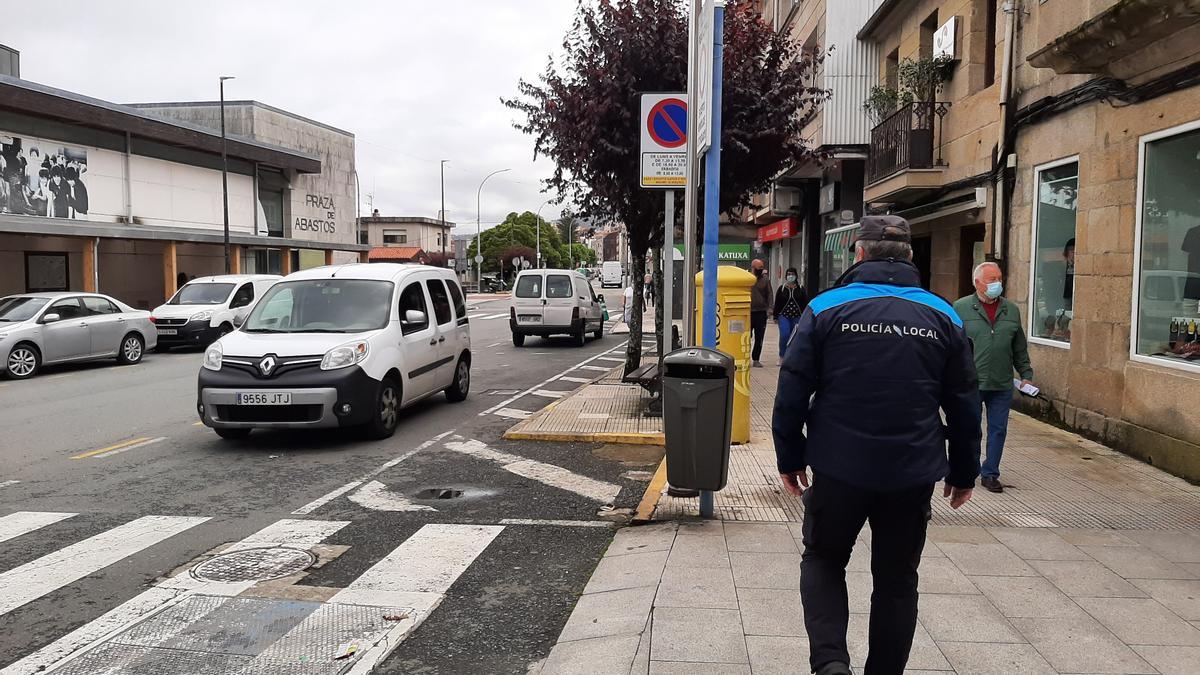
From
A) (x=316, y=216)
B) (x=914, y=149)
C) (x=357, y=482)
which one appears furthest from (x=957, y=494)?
(x=316, y=216)

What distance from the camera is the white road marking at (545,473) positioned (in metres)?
7.04

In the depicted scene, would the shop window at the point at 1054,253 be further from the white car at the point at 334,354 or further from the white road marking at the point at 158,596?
the white road marking at the point at 158,596

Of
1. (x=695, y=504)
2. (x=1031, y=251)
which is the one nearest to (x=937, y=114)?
(x=1031, y=251)

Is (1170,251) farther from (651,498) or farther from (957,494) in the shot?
(957,494)

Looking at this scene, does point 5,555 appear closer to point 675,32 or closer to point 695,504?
point 695,504

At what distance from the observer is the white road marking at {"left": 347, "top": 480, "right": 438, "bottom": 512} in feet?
21.3

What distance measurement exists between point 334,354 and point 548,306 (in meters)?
13.4

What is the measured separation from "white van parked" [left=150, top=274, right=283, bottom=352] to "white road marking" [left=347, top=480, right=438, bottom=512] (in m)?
13.5

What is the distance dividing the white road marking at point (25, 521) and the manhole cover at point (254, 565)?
158cm

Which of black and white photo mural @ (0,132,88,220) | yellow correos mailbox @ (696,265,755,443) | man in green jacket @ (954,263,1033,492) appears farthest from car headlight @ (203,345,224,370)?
black and white photo mural @ (0,132,88,220)

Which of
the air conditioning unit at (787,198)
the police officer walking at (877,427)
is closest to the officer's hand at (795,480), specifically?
the police officer walking at (877,427)

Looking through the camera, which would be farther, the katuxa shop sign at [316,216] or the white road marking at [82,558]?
the katuxa shop sign at [316,216]

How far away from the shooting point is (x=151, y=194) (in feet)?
98.2

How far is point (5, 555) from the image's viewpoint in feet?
17.5
